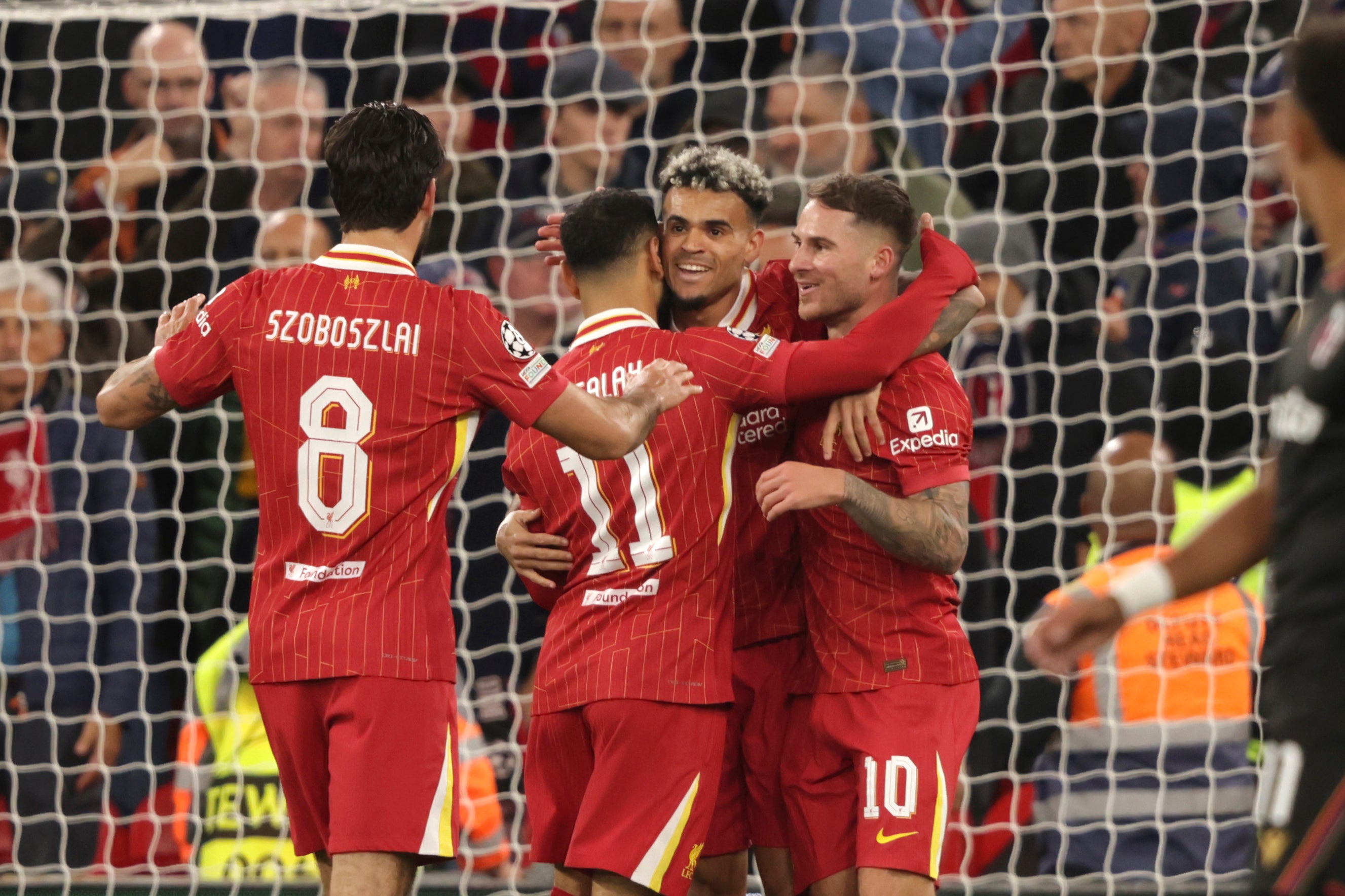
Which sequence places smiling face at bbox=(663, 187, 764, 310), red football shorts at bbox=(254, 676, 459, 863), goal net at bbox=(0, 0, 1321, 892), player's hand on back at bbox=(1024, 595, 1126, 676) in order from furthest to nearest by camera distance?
goal net at bbox=(0, 0, 1321, 892)
smiling face at bbox=(663, 187, 764, 310)
red football shorts at bbox=(254, 676, 459, 863)
player's hand on back at bbox=(1024, 595, 1126, 676)

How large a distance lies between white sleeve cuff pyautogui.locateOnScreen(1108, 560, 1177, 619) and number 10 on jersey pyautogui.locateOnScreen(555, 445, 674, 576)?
51.4 inches

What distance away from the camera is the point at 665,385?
10.5 feet

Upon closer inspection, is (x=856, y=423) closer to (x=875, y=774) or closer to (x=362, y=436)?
(x=875, y=774)

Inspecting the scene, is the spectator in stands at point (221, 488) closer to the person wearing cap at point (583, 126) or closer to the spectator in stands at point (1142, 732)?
the person wearing cap at point (583, 126)

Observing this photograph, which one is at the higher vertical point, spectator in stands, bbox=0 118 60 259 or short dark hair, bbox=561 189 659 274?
spectator in stands, bbox=0 118 60 259

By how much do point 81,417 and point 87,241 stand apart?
0.81 meters

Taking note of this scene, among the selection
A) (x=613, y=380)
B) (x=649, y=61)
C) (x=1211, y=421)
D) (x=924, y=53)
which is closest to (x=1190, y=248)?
(x=1211, y=421)

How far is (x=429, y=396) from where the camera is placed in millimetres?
3090

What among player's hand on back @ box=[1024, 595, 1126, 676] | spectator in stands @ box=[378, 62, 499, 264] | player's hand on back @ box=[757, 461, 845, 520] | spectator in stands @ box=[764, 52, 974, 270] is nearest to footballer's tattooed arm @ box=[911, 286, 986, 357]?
player's hand on back @ box=[757, 461, 845, 520]

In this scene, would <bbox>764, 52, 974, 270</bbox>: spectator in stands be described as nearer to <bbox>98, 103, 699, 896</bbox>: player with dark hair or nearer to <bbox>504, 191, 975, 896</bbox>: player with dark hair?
<bbox>504, 191, 975, 896</bbox>: player with dark hair

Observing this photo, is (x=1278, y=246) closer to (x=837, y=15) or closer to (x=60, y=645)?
(x=837, y=15)

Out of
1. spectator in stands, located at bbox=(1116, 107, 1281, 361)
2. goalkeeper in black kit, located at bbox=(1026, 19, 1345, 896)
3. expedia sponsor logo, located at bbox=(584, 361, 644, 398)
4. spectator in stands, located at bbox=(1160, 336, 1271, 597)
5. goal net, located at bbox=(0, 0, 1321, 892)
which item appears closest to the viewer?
goalkeeper in black kit, located at bbox=(1026, 19, 1345, 896)

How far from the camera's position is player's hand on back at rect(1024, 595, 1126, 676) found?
2.10 metres

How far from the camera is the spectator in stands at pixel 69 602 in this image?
5.36 metres
